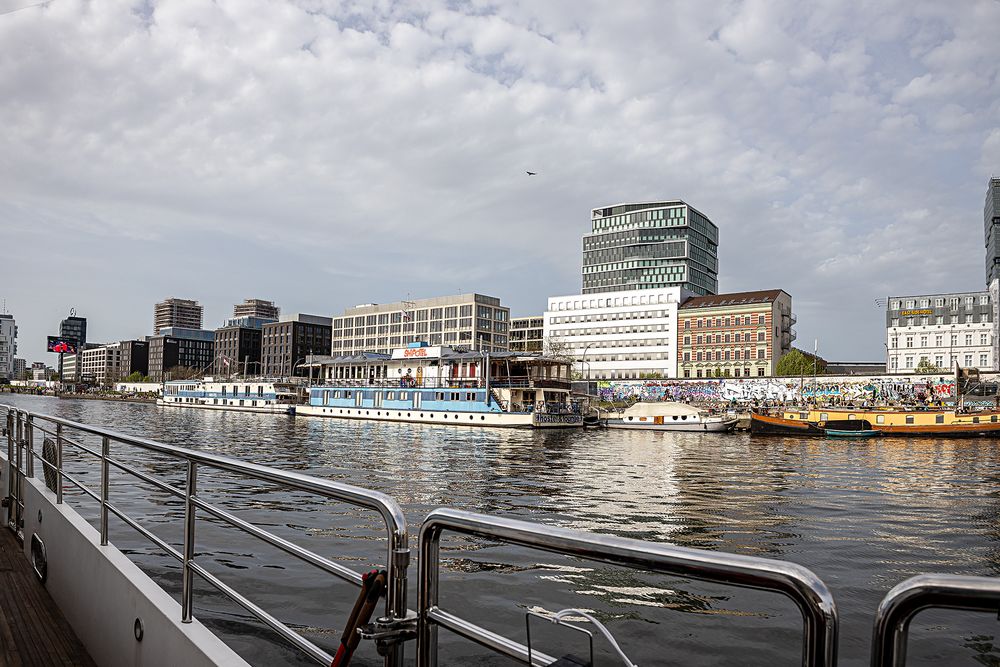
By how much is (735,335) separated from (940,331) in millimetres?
38675

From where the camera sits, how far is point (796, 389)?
9212cm

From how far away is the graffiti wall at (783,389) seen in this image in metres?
84.2

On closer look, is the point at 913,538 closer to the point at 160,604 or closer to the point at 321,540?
the point at 321,540

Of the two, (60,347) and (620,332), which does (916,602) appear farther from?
(60,347)

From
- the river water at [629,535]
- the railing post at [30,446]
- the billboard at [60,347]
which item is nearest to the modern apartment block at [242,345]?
the billboard at [60,347]

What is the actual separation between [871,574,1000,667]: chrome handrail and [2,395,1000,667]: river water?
558 cm

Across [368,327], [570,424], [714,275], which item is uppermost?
[714,275]

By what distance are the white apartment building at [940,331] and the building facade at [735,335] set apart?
21.6 metres

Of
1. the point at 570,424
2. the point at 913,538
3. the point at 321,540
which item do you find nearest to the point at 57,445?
the point at 321,540

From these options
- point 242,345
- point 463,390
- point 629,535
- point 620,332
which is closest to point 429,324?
point 620,332

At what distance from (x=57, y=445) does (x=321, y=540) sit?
6.23 metres

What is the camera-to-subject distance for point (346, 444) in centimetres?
3562

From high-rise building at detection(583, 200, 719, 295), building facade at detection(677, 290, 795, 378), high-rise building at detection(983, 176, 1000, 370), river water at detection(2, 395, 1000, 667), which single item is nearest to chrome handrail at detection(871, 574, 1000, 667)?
river water at detection(2, 395, 1000, 667)

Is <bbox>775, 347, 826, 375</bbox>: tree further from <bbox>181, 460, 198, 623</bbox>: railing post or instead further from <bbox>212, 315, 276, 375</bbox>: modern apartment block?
<bbox>212, 315, 276, 375</bbox>: modern apartment block
